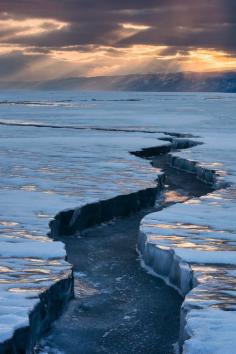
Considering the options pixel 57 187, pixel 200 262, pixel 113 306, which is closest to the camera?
pixel 113 306

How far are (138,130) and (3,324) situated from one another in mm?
20461

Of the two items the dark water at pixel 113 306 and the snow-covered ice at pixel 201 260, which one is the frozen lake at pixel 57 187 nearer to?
the snow-covered ice at pixel 201 260

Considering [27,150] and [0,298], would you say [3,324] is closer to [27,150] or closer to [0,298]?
[0,298]

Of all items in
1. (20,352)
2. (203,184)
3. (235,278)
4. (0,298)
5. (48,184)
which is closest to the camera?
(20,352)

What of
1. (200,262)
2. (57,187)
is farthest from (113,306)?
(57,187)

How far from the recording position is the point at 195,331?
4418 millimetres

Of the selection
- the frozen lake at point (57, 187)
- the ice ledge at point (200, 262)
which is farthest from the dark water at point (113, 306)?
the frozen lake at point (57, 187)

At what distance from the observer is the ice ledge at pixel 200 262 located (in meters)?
4.45

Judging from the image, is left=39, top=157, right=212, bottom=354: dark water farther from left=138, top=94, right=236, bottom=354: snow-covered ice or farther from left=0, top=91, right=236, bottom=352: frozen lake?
left=0, top=91, right=236, bottom=352: frozen lake

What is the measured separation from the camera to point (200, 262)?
6.11 metres

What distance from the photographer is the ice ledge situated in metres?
4.45

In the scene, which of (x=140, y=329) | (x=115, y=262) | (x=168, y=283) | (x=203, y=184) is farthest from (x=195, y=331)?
(x=203, y=184)

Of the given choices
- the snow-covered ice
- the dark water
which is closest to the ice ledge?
the snow-covered ice

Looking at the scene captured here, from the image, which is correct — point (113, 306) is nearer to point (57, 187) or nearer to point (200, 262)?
point (200, 262)
